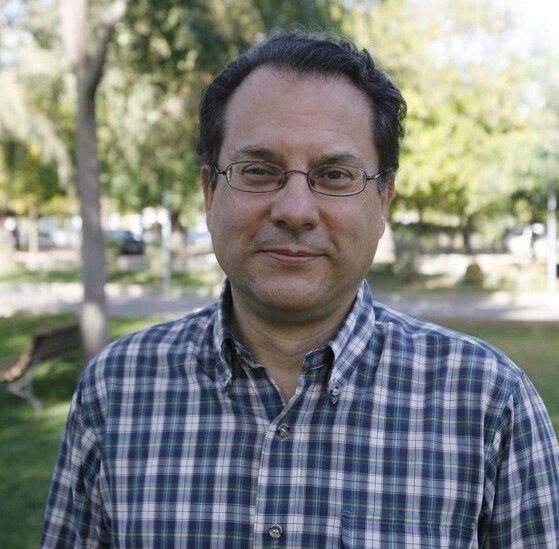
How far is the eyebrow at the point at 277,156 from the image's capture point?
1839mm

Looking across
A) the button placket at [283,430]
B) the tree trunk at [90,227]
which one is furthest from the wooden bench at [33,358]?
the button placket at [283,430]

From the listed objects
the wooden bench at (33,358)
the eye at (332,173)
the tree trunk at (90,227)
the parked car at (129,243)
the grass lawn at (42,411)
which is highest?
the eye at (332,173)

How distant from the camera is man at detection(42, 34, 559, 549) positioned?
5.82ft

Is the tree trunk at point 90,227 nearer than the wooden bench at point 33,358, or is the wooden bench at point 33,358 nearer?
the wooden bench at point 33,358

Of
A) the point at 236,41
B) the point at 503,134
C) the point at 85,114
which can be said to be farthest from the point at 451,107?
the point at 85,114

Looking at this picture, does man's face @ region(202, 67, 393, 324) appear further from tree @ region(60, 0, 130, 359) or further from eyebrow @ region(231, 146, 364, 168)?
tree @ region(60, 0, 130, 359)

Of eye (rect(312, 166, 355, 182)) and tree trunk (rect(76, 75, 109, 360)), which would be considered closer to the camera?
eye (rect(312, 166, 355, 182))

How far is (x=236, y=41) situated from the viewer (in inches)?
412

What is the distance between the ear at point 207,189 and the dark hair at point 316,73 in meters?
0.02

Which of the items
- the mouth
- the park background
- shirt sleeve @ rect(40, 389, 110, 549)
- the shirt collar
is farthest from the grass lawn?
the mouth

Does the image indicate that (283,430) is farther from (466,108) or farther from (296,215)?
(466,108)

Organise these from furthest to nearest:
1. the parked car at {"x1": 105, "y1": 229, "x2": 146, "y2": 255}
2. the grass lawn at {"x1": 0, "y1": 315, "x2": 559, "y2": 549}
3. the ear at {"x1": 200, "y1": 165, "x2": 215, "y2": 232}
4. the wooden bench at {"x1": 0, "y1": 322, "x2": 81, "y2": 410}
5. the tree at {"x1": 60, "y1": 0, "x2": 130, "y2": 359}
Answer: the parked car at {"x1": 105, "y1": 229, "x2": 146, "y2": 255}, the tree at {"x1": 60, "y1": 0, "x2": 130, "y2": 359}, the wooden bench at {"x1": 0, "y1": 322, "x2": 81, "y2": 410}, the grass lawn at {"x1": 0, "y1": 315, "x2": 559, "y2": 549}, the ear at {"x1": 200, "y1": 165, "x2": 215, "y2": 232}

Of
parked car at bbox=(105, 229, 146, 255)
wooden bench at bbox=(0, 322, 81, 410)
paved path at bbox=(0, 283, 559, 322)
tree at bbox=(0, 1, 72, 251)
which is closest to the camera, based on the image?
wooden bench at bbox=(0, 322, 81, 410)

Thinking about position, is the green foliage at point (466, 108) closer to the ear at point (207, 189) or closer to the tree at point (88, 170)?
the tree at point (88, 170)
